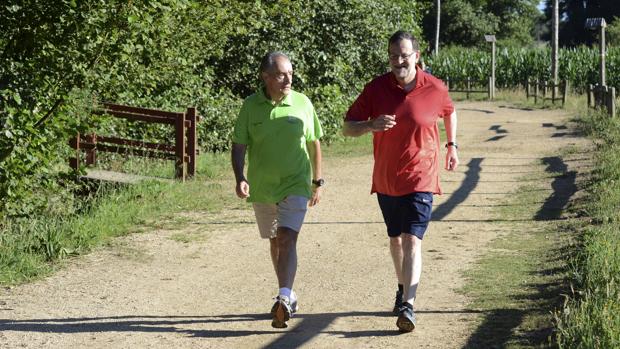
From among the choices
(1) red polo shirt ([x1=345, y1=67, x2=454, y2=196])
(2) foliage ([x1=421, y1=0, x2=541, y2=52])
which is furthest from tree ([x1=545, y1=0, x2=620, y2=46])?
(1) red polo shirt ([x1=345, y1=67, x2=454, y2=196])

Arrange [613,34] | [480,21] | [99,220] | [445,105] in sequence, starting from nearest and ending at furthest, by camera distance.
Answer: [445,105] < [99,220] < [613,34] < [480,21]

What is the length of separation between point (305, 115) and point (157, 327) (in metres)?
1.72

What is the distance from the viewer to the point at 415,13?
105ft

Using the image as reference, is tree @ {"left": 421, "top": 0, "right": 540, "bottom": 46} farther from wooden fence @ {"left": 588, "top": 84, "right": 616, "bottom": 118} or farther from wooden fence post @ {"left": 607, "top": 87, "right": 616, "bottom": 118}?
wooden fence post @ {"left": 607, "top": 87, "right": 616, "bottom": 118}

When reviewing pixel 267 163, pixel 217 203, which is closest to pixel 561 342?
pixel 267 163

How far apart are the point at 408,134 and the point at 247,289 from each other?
2241 millimetres

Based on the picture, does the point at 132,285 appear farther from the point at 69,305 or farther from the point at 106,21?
the point at 106,21

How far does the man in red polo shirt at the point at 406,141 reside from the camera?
7.07 meters

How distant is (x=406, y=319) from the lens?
274 inches

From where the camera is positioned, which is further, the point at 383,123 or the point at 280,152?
the point at 280,152

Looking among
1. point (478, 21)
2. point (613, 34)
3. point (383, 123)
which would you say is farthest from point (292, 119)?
point (478, 21)

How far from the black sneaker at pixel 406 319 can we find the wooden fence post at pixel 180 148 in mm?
9250

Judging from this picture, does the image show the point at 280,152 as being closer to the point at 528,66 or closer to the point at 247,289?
the point at 247,289

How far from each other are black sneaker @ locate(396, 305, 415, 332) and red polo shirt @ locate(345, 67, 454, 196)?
75 centimetres
